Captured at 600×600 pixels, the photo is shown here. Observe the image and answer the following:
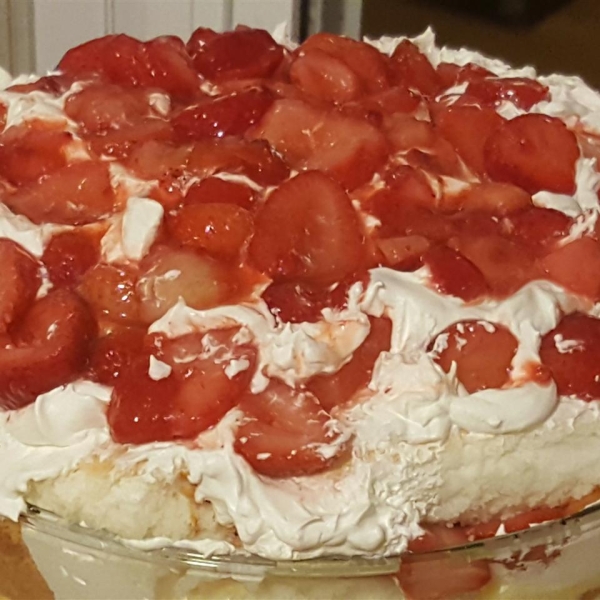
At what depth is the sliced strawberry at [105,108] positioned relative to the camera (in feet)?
4.17

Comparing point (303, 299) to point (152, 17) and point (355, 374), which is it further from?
point (152, 17)

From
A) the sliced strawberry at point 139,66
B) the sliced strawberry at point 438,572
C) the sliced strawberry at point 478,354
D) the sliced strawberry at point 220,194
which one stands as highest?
the sliced strawberry at point 139,66

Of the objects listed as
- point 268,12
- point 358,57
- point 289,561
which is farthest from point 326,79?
point 268,12

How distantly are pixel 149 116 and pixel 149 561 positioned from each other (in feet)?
2.14

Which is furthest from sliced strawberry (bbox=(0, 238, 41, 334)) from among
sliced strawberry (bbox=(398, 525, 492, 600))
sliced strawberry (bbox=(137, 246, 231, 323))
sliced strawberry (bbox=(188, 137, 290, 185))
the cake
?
sliced strawberry (bbox=(398, 525, 492, 600))

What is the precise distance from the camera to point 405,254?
3.55ft

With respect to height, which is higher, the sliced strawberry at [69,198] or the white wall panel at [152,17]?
the sliced strawberry at [69,198]

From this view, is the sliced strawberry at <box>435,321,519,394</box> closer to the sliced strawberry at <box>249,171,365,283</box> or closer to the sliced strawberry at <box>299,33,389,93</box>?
the sliced strawberry at <box>249,171,365,283</box>

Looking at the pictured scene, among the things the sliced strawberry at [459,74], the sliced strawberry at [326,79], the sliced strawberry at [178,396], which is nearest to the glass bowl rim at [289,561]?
the sliced strawberry at [178,396]

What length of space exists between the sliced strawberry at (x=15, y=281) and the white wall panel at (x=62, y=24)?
1525 millimetres

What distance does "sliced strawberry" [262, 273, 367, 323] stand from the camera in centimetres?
102

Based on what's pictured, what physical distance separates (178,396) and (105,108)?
0.51 m

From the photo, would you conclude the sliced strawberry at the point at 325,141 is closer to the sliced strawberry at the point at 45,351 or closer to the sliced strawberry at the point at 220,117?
the sliced strawberry at the point at 220,117

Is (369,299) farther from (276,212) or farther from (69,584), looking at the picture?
(69,584)
